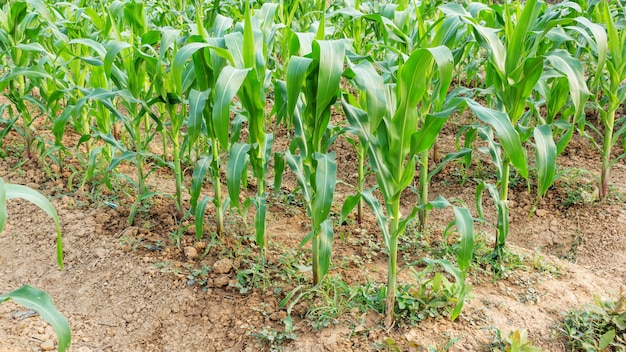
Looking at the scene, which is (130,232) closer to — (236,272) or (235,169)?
(236,272)

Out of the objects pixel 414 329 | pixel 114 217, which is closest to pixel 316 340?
pixel 414 329

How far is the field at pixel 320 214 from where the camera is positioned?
250 centimetres

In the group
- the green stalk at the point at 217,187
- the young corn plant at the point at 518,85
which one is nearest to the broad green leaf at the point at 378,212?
the young corn plant at the point at 518,85

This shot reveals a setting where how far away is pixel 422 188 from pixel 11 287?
8.41ft

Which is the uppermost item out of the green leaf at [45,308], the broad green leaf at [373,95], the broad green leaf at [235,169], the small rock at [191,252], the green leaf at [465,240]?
the broad green leaf at [373,95]

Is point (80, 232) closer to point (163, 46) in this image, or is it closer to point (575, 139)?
point (163, 46)

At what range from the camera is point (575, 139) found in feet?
16.4

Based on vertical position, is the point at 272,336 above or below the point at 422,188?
below

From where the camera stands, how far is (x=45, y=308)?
180 cm

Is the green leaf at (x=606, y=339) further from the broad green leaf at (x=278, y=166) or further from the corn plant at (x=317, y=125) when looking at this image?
the broad green leaf at (x=278, y=166)

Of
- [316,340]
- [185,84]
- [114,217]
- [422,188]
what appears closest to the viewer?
[316,340]

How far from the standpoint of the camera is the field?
8.19 feet

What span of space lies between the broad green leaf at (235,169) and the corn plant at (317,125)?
297mm

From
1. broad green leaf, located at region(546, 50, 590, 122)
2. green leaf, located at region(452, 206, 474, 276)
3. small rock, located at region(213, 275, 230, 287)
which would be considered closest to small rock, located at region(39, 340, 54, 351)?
small rock, located at region(213, 275, 230, 287)
